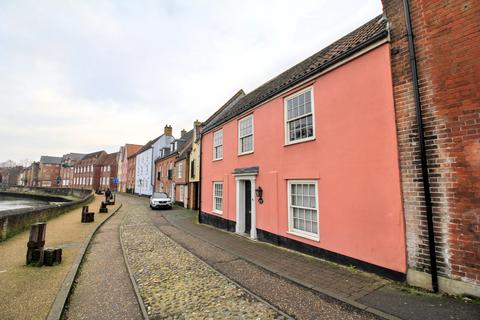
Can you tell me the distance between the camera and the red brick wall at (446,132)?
4.29 m

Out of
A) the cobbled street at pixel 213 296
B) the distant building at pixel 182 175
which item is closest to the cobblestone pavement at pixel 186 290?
the cobbled street at pixel 213 296

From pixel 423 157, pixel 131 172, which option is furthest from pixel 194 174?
pixel 131 172

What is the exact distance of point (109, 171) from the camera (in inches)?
2549

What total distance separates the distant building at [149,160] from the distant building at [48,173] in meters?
65.3

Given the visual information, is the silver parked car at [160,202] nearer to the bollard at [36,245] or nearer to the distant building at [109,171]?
the bollard at [36,245]

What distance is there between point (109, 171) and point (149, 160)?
101 ft

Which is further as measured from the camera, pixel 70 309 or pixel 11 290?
pixel 11 290

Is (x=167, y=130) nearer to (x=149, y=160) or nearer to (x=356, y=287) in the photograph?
(x=149, y=160)

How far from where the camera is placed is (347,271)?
19.4 feet

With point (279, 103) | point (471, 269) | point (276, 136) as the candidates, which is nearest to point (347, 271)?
point (471, 269)

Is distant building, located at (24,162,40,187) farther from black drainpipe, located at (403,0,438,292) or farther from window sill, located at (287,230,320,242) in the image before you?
black drainpipe, located at (403,0,438,292)

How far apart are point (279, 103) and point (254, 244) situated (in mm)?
5483

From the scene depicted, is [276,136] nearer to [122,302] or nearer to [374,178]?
[374,178]

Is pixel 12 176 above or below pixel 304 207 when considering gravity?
above
